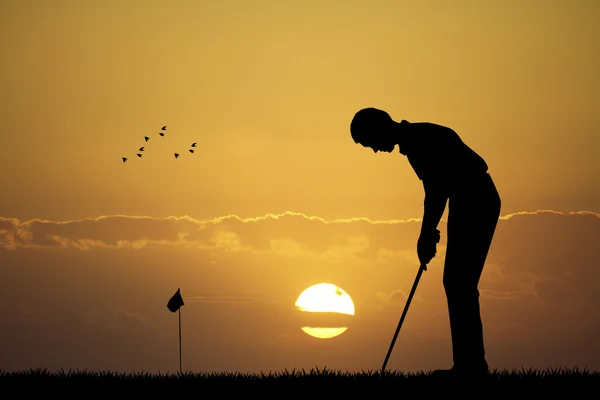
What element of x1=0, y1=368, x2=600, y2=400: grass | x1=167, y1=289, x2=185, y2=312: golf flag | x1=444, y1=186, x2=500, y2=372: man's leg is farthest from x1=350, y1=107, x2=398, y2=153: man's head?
x1=167, y1=289, x2=185, y2=312: golf flag

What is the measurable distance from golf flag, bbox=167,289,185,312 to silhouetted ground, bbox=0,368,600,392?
2522mm

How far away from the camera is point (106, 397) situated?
1001 centimetres

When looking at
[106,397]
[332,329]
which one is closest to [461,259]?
[106,397]

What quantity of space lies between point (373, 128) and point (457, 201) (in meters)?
1.30

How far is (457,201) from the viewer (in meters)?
10.3

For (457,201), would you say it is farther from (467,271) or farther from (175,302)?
(175,302)

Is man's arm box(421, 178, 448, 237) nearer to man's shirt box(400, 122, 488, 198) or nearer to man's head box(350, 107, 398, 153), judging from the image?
man's shirt box(400, 122, 488, 198)

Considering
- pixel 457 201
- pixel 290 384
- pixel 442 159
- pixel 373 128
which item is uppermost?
pixel 373 128

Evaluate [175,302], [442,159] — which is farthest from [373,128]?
[175,302]

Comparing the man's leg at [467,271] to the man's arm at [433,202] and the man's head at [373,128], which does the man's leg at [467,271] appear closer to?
the man's arm at [433,202]

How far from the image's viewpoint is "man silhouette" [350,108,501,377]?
1020 centimetres

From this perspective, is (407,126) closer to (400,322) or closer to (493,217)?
(493,217)

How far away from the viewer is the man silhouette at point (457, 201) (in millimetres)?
10195

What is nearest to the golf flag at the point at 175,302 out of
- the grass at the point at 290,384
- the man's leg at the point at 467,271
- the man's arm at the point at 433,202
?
the grass at the point at 290,384
